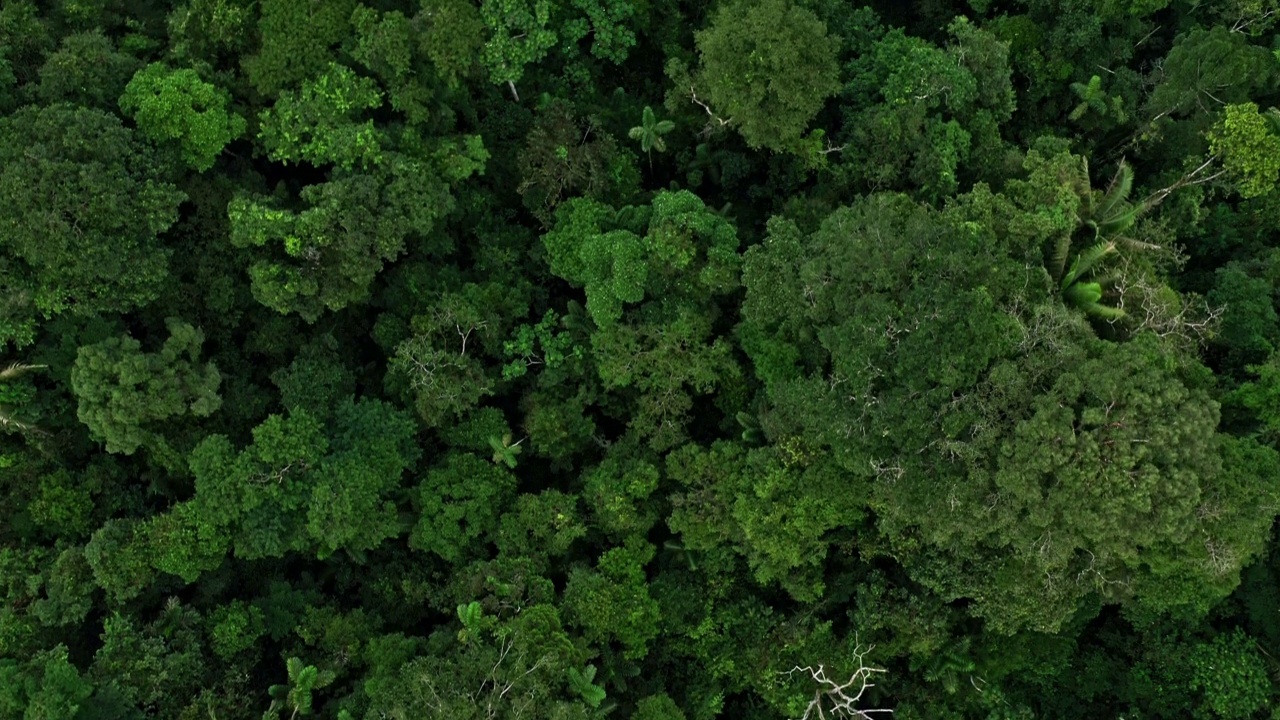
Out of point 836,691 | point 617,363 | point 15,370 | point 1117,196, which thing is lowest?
point 836,691

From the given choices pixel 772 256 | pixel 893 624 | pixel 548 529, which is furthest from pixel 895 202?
pixel 548 529

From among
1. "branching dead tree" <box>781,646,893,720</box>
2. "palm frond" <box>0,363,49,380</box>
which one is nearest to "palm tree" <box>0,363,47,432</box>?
"palm frond" <box>0,363,49,380</box>

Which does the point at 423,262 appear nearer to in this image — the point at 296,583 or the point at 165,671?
the point at 296,583

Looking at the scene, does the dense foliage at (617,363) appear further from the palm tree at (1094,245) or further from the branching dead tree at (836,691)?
the branching dead tree at (836,691)

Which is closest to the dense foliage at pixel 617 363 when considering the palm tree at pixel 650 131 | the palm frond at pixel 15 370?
the palm frond at pixel 15 370

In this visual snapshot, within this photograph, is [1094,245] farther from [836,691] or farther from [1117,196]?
[836,691]

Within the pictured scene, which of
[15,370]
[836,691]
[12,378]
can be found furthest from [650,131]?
[12,378]
